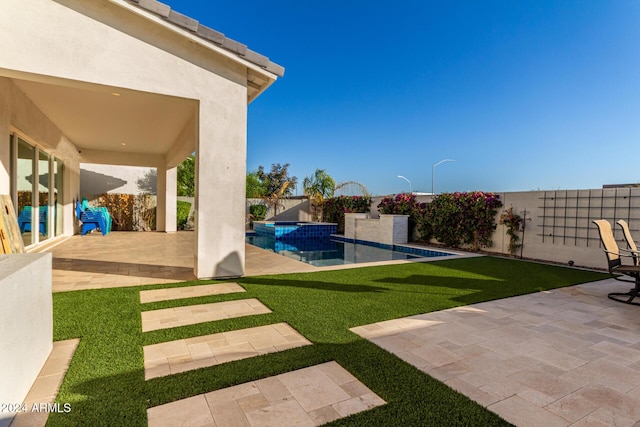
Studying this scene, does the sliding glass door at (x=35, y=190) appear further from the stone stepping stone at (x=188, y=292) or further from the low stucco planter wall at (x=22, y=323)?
the low stucco planter wall at (x=22, y=323)

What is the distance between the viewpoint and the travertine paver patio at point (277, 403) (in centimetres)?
237

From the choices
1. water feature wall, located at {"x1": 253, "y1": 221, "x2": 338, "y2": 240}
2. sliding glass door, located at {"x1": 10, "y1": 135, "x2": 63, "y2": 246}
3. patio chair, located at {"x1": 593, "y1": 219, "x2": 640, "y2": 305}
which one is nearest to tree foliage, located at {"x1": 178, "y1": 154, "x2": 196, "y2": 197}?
water feature wall, located at {"x1": 253, "y1": 221, "x2": 338, "y2": 240}

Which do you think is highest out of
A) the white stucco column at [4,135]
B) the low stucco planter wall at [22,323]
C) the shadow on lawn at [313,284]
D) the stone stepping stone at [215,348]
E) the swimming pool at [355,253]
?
the white stucco column at [4,135]

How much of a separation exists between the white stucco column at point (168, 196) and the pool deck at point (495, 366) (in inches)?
414

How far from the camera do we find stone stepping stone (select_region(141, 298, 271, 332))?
14.0 feet

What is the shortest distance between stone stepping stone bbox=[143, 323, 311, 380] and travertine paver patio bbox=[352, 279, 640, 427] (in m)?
0.98

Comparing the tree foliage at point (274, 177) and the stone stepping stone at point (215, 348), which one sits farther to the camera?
the tree foliage at point (274, 177)

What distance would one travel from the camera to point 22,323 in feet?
8.06

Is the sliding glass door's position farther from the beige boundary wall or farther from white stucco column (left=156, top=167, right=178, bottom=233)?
the beige boundary wall

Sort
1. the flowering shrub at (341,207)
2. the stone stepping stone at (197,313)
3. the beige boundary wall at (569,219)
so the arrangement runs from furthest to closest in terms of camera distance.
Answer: the flowering shrub at (341,207) < the beige boundary wall at (569,219) < the stone stepping stone at (197,313)

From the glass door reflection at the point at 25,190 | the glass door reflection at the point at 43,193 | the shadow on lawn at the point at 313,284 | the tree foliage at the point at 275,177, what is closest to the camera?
the shadow on lawn at the point at 313,284

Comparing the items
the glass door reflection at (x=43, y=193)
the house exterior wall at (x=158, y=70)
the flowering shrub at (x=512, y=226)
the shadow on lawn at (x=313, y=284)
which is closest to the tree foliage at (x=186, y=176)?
the glass door reflection at (x=43, y=193)

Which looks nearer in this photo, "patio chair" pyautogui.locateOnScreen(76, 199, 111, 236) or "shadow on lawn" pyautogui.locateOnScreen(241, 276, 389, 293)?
"shadow on lawn" pyautogui.locateOnScreen(241, 276, 389, 293)

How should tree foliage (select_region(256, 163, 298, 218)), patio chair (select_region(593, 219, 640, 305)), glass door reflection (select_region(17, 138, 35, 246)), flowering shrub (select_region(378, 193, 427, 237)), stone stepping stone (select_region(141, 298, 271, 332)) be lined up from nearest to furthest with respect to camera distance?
1. stone stepping stone (select_region(141, 298, 271, 332))
2. patio chair (select_region(593, 219, 640, 305))
3. glass door reflection (select_region(17, 138, 35, 246))
4. flowering shrub (select_region(378, 193, 427, 237))
5. tree foliage (select_region(256, 163, 298, 218))
